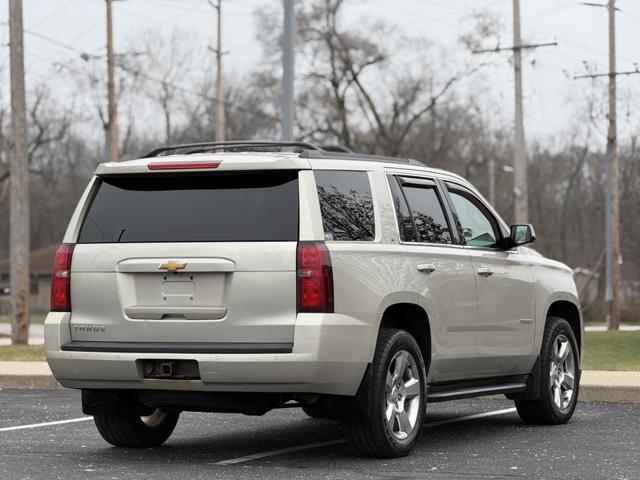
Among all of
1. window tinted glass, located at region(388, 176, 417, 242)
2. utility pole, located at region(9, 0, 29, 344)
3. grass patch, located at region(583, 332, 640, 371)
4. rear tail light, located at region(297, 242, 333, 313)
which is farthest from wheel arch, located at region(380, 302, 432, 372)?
utility pole, located at region(9, 0, 29, 344)

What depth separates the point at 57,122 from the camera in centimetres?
7588

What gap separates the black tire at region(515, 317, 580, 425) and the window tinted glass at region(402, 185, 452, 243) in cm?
173

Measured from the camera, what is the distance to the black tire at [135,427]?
9656 mm

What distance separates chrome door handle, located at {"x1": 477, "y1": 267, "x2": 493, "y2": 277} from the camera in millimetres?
10250

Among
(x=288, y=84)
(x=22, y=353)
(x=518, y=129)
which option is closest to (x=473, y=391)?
(x=288, y=84)

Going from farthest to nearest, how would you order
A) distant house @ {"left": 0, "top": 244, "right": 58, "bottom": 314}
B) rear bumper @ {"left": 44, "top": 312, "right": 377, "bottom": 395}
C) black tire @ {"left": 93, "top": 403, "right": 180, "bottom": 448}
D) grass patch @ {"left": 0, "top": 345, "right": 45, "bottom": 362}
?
distant house @ {"left": 0, "top": 244, "right": 58, "bottom": 314}
grass patch @ {"left": 0, "top": 345, "right": 45, "bottom": 362}
black tire @ {"left": 93, "top": 403, "right": 180, "bottom": 448}
rear bumper @ {"left": 44, "top": 312, "right": 377, "bottom": 395}

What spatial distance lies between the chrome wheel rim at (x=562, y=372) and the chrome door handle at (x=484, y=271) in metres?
1.36

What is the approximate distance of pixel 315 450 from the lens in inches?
382

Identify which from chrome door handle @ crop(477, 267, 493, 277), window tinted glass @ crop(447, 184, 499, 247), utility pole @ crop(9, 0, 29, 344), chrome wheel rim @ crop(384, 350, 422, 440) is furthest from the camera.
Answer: utility pole @ crop(9, 0, 29, 344)

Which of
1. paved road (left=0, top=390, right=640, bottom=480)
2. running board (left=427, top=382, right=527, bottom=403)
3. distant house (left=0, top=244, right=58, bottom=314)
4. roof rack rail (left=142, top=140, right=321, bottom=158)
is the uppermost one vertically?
roof rack rail (left=142, top=140, right=321, bottom=158)

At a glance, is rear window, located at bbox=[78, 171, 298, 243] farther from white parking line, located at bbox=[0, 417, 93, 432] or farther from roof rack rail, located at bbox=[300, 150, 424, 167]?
white parking line, located at bbox=[0, 417, 93, 432]

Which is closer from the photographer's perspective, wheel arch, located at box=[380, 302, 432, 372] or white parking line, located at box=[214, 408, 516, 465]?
white parking line, located at box=[214, 408, 516, 465]

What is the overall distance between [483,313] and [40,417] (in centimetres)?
451

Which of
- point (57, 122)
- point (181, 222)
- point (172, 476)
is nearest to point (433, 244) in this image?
point (181, 222)
